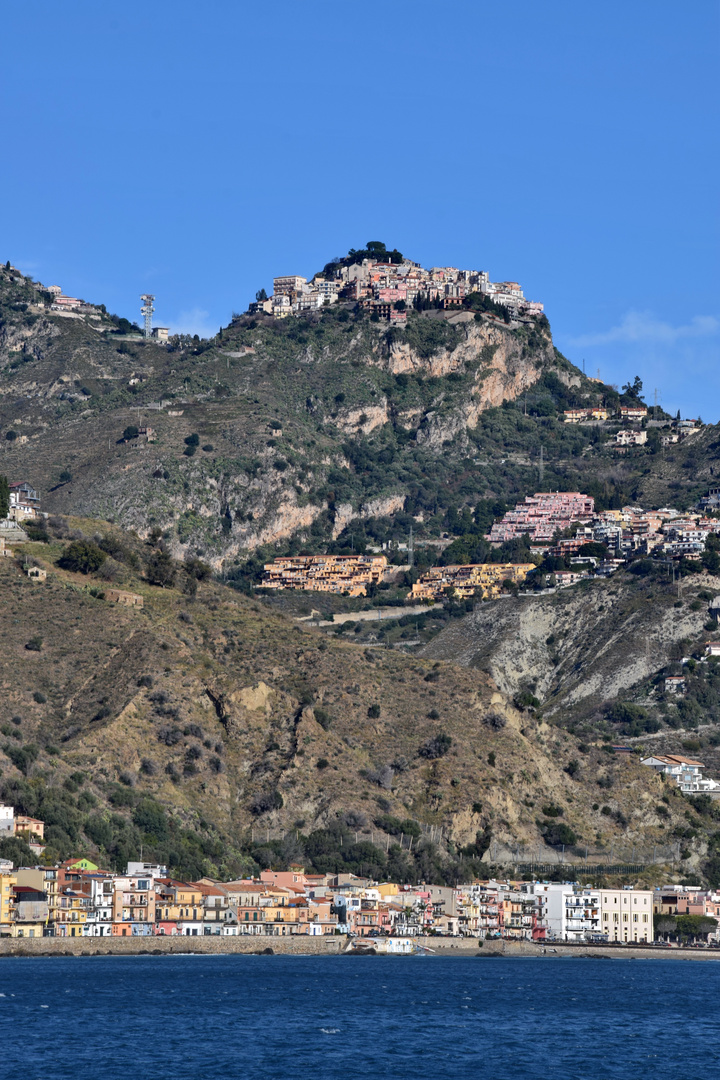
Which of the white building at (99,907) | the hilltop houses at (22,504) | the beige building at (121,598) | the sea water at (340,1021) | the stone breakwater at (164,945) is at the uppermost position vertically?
the hilltop houses at (22,504)

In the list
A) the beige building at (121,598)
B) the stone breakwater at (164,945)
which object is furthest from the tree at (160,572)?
the stone breakwater at (164,945)

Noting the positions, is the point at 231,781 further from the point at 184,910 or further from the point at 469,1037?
the point at 469,1037

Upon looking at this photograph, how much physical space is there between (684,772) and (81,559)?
47.3 metres

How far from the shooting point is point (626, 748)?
159875 millimetres

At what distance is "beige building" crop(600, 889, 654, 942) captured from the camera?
12162 cm

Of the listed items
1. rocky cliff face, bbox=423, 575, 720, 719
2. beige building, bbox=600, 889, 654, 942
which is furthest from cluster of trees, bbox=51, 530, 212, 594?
beige building, bbox=600, 889, 654, 942

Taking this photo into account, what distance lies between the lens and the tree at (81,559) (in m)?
148

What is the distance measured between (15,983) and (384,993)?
53.6 feet

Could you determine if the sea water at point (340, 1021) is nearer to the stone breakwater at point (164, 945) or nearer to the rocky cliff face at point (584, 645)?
the stone breakwater at point (164, 945)

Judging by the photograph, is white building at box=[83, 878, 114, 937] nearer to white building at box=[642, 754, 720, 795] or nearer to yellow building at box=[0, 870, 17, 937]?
yellow building at box=[0, 870, 17, 937]

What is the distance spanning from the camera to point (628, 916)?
403 ft

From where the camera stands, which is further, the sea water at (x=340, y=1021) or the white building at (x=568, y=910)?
the white building at (x=568, y=910)

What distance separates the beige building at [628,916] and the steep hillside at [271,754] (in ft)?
22.1

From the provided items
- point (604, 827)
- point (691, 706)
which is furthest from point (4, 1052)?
point (691, 706)
